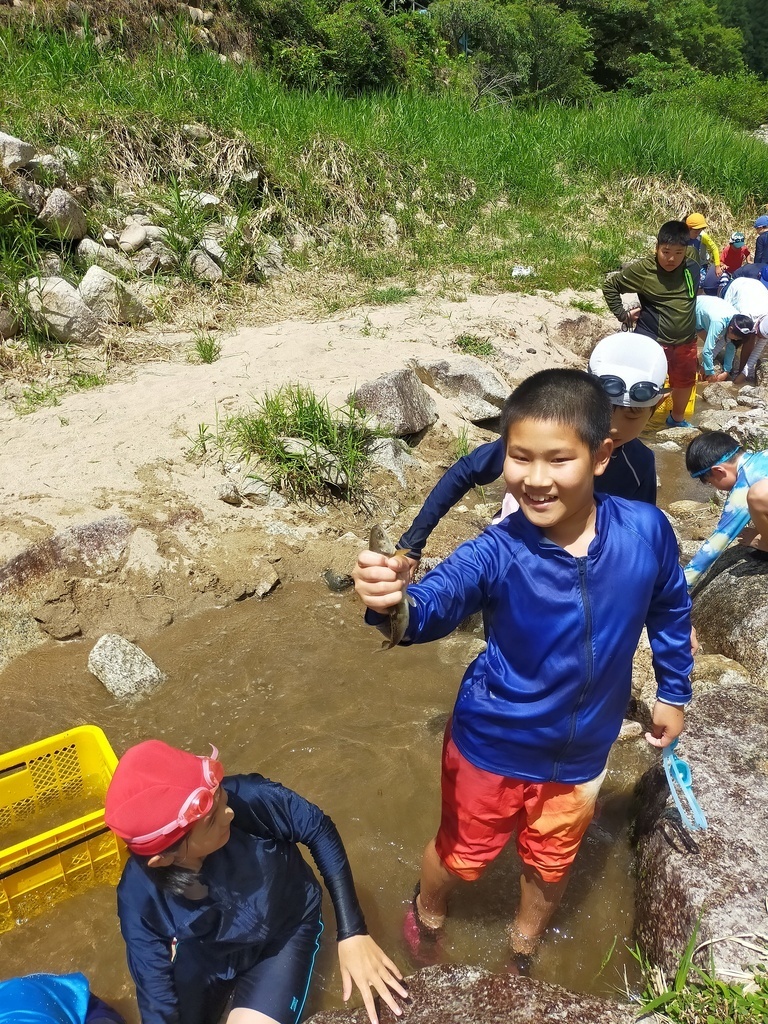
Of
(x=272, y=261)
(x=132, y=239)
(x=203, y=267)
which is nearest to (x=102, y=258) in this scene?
(x=132, y=239)

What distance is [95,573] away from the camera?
3.50 metres

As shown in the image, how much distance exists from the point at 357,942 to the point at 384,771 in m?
1.07

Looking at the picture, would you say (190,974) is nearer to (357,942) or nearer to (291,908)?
(291,908)

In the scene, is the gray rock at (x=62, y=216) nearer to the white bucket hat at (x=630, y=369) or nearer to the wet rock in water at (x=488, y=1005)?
the white bucket hat at (x=630, y=369)

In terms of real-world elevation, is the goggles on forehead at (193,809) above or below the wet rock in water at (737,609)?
above

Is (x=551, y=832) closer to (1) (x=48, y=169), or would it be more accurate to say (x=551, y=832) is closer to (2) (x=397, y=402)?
(2) (x=397, y=402)

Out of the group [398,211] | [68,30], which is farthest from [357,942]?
[68,30]

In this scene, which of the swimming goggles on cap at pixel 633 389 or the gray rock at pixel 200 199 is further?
the gray rock at pixel 200 199

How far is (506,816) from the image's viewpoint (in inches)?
70.4

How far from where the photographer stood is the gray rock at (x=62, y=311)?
5.01 m

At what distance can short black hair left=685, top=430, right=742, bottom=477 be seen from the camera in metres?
3.32

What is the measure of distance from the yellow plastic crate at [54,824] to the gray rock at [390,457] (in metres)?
2.54

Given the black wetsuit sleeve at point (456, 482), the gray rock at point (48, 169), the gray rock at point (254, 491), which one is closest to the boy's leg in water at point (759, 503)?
the black wetsuit sleeve at point (456, 482)

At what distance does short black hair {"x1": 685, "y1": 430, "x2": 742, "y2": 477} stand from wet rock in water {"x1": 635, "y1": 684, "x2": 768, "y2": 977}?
3.98 ft
